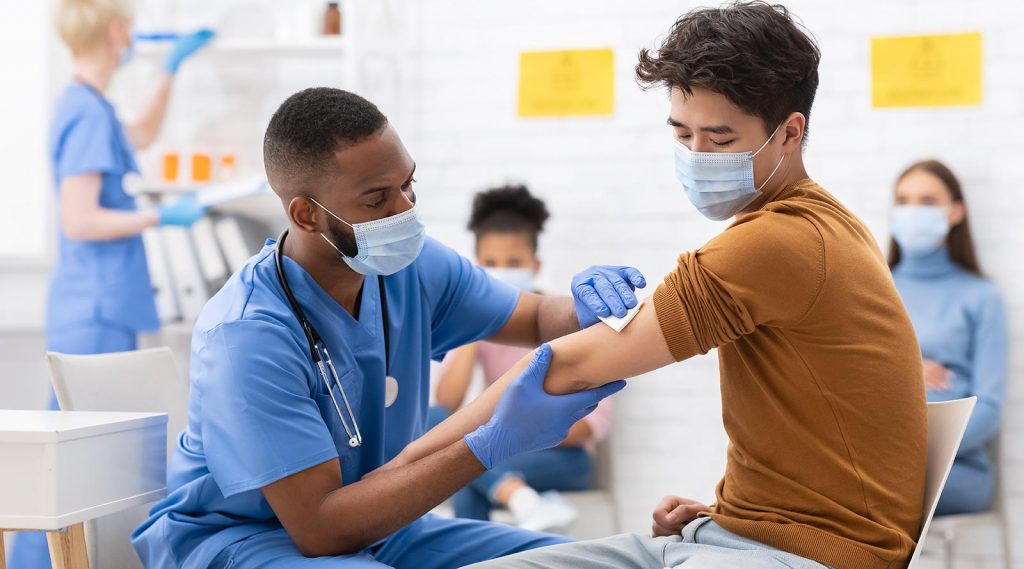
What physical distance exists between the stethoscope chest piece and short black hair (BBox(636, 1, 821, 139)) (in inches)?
26.4

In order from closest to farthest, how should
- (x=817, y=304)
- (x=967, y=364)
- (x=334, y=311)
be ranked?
1. (x=817, y=304)
2. (x=334, y=311)
3. (x=967, y=364)

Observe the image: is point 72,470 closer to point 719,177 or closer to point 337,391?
point 337,391

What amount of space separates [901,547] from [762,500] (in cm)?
19

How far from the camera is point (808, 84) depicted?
149 cm

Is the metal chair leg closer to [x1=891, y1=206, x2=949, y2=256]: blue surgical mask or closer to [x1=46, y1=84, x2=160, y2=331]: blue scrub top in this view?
[x1=891, y1=206, x2=949, y2=256]: blue surgical mask

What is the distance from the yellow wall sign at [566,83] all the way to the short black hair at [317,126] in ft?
5.55

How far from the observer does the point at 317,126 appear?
5.23ft

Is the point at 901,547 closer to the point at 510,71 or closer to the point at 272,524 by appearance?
the point at 272,524

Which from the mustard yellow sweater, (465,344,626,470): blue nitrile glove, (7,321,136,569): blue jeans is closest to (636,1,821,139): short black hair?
the mustard yellow sweater

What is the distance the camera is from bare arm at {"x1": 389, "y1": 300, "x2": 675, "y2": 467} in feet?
4.59

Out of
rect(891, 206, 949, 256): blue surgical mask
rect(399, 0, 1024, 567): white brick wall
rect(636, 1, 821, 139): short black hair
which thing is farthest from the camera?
rect(399, 0, 1024, 567): white brick wall

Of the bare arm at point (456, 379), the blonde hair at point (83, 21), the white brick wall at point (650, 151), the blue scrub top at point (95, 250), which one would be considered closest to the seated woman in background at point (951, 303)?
the white brick wall at point (650, 151)

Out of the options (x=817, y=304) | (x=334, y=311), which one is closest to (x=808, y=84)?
(x=817, y=304)

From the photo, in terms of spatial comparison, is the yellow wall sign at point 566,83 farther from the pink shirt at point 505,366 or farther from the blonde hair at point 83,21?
the blonde hair at point 83,21
